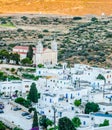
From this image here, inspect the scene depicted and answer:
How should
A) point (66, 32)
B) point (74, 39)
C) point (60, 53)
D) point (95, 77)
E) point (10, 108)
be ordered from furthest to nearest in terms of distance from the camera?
1. point (66, 32)
2. point (74, 39)
3. point (60, 53)
4. point (95, 77)
5. point (10, 108)

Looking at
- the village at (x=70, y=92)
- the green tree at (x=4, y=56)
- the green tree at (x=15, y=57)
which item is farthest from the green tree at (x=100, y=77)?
the green tree at (x=4, y=56)

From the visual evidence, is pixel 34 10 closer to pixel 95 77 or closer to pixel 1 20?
pixel 1 20

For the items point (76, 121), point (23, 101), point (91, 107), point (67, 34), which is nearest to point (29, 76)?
point (23, 101)

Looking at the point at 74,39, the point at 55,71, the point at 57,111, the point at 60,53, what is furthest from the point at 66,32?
the point at 57,111

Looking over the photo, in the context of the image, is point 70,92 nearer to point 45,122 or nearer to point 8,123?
point 45,122

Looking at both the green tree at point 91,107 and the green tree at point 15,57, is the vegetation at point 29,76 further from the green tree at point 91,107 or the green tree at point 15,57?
the green tree at point 91,107

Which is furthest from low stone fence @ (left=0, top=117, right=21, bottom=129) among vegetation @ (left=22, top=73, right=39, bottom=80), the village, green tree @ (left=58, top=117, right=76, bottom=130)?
vegetation @ (left=22, top=73, right=39, bottom=80)
